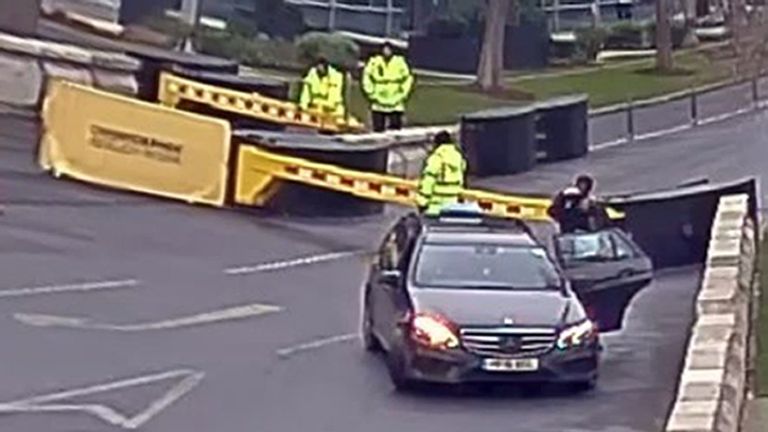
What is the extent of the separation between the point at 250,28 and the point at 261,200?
29.7 m

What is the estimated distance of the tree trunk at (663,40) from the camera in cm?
6931

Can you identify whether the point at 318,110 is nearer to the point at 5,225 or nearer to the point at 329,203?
the point at 329,203

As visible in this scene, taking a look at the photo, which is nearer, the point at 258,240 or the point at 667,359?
the point at 667,359

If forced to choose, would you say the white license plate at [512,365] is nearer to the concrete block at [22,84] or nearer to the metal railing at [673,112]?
the concrete block at [22,84]

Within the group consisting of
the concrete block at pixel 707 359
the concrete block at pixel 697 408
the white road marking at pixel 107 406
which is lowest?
the white road marking at pixel 107 406

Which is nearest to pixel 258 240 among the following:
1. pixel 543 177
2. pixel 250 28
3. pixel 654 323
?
pixel 654 323

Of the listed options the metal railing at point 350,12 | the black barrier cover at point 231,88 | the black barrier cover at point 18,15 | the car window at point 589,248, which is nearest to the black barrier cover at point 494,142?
Answer: the black barrier cover at point 231,88

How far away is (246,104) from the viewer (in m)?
40.5

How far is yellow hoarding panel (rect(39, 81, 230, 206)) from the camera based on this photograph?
34.0 metres

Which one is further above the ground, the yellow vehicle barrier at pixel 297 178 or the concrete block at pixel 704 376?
the concrete block at pixel 704 376

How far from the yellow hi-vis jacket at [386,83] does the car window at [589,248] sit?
48.5ft

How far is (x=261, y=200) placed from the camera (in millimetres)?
34062

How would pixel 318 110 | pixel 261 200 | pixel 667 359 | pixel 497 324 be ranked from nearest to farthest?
pixel 497 324
pixel 667 359
pixel 261 200
pixel 318 110

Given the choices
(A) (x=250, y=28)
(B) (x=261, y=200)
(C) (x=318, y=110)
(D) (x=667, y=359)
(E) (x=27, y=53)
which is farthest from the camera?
(A) (x=250, y=28)
